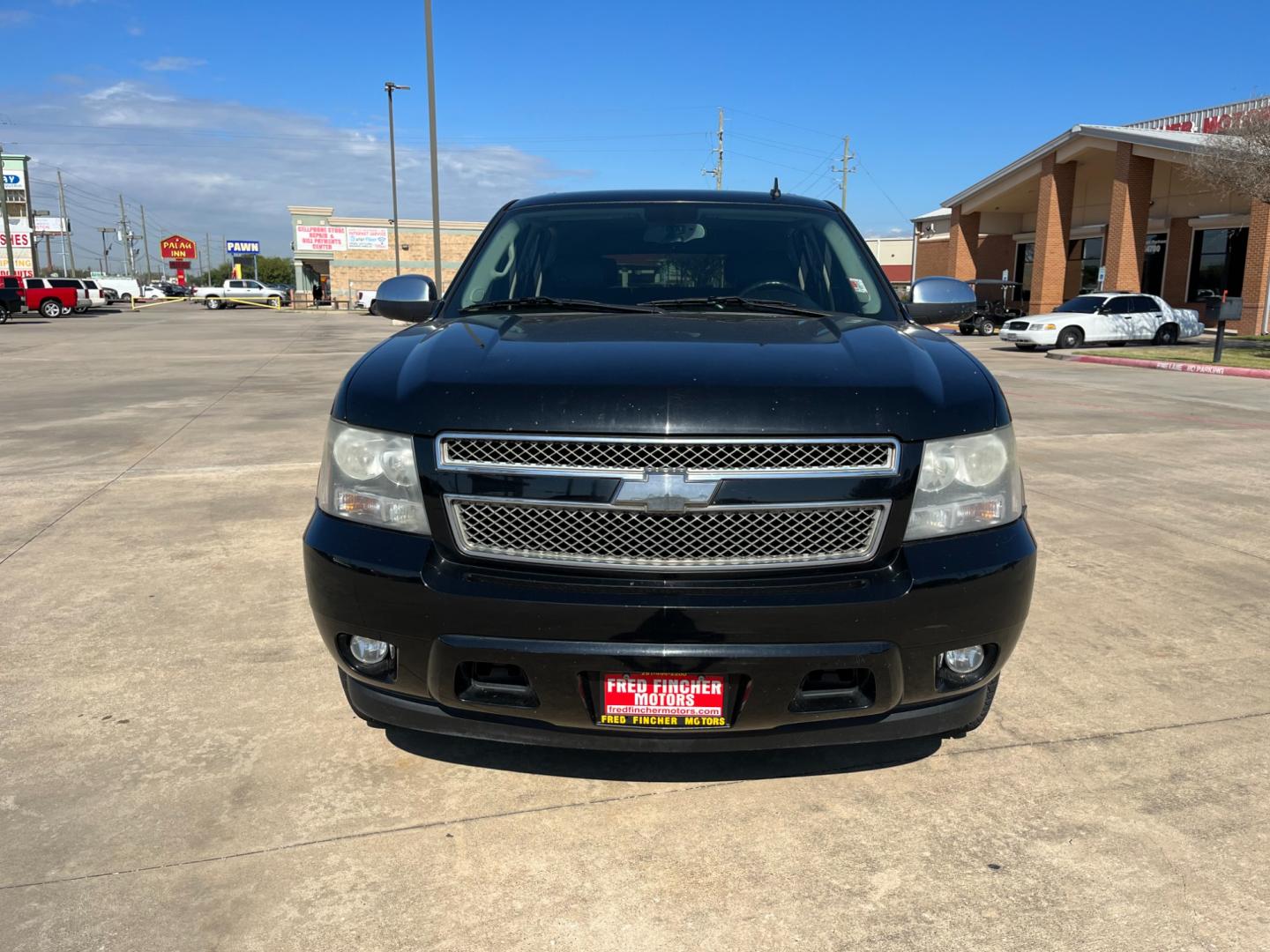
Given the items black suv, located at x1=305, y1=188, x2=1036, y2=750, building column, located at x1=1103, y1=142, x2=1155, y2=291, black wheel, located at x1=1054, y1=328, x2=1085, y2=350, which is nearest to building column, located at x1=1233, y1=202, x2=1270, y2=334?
building column, located at x1=1103, y1=142, x2=1155, y2=291

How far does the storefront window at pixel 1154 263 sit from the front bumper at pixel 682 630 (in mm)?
36796

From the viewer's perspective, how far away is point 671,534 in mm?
2365

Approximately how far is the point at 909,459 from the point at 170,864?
2.17m

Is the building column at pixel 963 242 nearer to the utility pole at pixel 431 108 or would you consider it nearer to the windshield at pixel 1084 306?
the windshield at pixel 1084 306

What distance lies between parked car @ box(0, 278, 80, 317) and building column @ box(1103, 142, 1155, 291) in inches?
1806

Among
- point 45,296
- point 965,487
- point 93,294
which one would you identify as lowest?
point 965,487

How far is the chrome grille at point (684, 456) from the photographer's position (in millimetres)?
2350

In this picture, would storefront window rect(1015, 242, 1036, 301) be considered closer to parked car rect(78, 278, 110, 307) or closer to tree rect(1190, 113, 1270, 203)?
tree rect(1190, 113, 1270, 203)

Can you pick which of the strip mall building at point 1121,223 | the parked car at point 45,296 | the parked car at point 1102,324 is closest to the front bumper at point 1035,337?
the parked car at point 1102,324

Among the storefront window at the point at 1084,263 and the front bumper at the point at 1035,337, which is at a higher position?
the storefront window at the point at 1084,263

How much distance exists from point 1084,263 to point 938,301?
126ft

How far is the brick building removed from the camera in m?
69.8

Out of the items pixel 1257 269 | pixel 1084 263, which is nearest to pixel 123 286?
pixel 1084 263

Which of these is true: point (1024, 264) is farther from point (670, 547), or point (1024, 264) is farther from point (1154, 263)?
point (670, 547)
